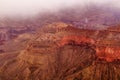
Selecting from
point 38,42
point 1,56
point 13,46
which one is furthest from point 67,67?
point 13,46

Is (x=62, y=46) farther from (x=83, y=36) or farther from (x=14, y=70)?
(x=14, y=70)

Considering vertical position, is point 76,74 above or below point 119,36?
below

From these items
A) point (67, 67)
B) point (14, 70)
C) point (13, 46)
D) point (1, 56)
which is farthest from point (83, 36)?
point (13, 46)

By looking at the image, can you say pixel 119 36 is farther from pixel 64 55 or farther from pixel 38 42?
pixel 38 42

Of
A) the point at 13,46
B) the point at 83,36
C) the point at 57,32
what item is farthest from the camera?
the point at 13,46

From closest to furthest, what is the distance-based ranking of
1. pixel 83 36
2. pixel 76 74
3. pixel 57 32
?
pixel 76 74 → pixel 83 36 → pixel 57 32

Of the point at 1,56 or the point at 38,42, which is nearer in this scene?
the point at 38,42
